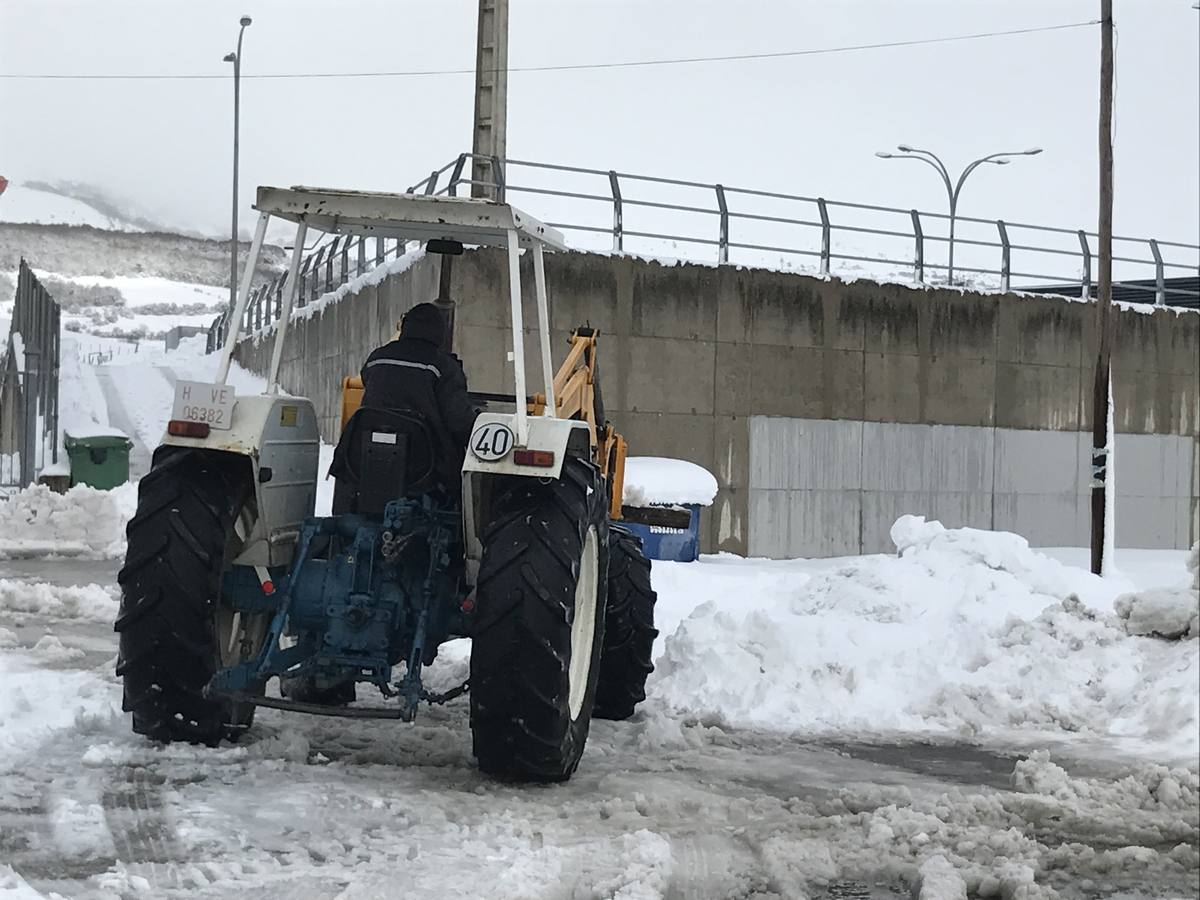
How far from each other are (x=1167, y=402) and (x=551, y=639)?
19.5 metres

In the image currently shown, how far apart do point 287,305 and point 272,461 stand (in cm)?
122

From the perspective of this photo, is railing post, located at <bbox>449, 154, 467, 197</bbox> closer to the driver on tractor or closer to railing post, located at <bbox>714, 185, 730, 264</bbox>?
railing post, located at <bbox>714, 185, 730, 264</bbox>

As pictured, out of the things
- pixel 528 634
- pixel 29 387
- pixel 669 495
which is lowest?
pixel 528 634

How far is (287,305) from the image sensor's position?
302 inches

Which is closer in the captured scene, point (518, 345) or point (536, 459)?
point (536, 459)

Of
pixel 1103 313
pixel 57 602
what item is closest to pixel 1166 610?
pixel 57 602

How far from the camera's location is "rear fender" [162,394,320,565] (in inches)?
259

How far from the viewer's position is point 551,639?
6.09 meters

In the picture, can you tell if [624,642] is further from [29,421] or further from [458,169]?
[29,421]

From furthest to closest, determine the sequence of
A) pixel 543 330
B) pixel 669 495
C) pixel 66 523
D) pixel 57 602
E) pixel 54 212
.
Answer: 1. pixel 54 212
2. pixel 66 523
3. pixel 669 495
4. pixel 57 602
5. pixel 543 330

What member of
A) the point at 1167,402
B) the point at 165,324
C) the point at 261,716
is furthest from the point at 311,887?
the point at 165,324

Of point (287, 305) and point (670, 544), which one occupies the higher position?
point (287, 305)

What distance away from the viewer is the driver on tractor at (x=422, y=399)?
6.67 m

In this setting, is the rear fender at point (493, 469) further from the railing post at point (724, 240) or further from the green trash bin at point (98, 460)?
the green trash bin at point (98, 460)
